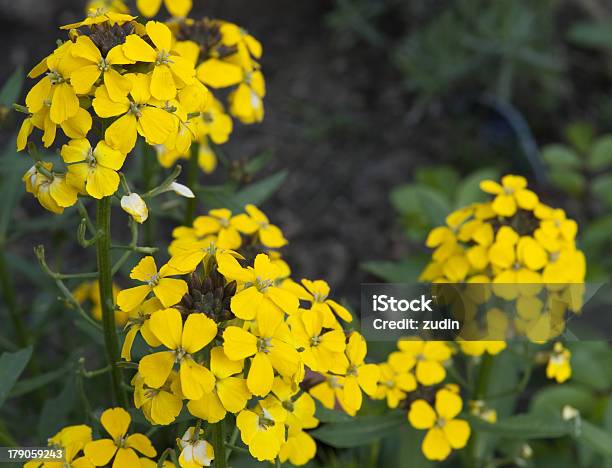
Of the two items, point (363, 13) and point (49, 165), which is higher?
point (363, 13)

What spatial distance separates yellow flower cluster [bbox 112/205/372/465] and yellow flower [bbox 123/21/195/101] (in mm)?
279

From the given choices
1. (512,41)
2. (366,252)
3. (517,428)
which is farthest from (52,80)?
(512,41)

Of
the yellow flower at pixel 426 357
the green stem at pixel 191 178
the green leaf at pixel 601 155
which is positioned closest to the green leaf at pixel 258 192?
the green stem at pixel 191 178

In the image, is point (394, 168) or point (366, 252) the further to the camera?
point (394, 168)

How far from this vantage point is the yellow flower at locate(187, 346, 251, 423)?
132cm

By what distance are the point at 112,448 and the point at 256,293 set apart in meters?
0.41

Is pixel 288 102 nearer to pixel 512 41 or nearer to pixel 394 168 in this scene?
pixel 394 168

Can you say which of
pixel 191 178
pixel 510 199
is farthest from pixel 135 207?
pixel 510 199

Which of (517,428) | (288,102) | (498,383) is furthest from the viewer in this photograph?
(288,102)

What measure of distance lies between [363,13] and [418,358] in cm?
290

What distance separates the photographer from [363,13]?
4.48m

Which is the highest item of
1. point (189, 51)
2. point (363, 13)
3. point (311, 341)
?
point (363, 13)

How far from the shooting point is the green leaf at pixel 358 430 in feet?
6.05

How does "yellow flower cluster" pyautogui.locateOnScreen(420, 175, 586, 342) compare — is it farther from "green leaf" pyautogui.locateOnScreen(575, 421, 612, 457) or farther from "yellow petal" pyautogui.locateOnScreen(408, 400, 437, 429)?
"green leaf" pyautogui.locateOnScreen(575, 421, 612, 457)
